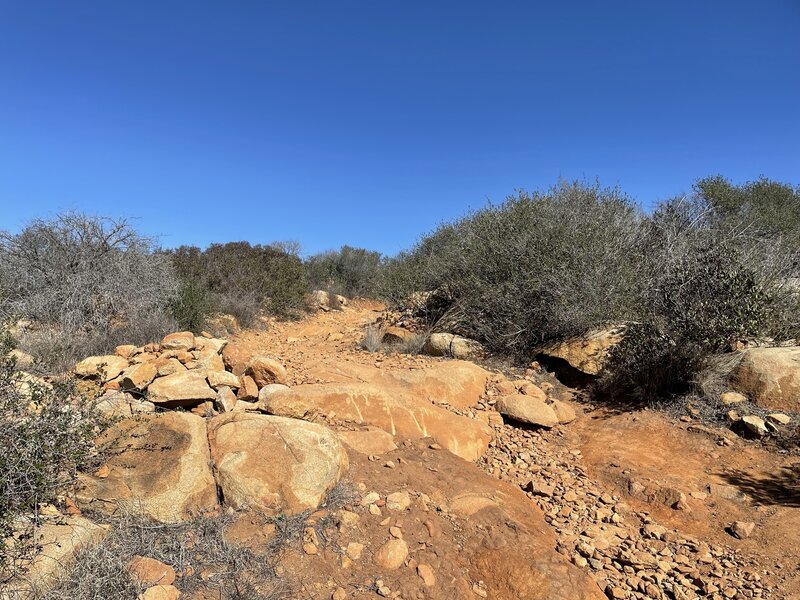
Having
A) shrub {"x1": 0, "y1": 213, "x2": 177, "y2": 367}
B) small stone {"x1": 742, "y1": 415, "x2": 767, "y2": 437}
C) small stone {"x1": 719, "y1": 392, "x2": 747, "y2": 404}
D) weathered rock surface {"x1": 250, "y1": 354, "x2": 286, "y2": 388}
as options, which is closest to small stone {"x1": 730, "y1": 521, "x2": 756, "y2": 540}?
small stone {"x1": 742, "y1": 415, "x2": 767, "y2": 437}

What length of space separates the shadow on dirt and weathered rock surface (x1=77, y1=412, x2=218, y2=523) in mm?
4148

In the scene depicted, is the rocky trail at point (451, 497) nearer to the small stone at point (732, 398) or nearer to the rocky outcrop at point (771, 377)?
the small stone at point (732, 398)

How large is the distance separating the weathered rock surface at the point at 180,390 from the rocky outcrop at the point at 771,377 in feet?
18.5

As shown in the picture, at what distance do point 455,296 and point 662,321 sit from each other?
388 cm

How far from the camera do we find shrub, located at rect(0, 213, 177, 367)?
6.45m

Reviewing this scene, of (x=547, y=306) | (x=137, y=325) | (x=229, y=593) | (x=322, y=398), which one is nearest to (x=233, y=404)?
(x=322, y=398)

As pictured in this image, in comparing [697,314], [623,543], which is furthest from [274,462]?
[697,314]

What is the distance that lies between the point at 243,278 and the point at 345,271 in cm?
681

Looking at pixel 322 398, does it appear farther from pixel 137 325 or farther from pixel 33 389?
pixel 137 325

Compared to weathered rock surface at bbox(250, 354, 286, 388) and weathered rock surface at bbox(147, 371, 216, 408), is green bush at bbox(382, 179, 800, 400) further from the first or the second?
weathered rock surface at bbox(147, 371, 216, 408)

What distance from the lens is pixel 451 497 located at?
342cm

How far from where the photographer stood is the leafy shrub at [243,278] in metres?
10.9

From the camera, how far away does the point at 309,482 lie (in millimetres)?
3051

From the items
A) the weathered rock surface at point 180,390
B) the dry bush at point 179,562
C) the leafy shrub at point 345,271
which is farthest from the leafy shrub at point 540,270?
the leafy shrub at point 345,271
